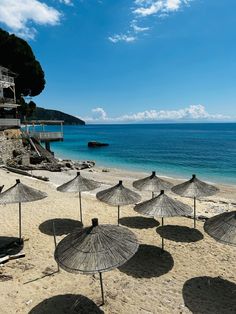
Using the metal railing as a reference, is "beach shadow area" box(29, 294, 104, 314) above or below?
below

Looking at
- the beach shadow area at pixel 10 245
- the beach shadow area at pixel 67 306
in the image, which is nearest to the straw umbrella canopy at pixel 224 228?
the beach shadow area at pixel 67 306

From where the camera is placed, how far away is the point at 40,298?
25.7 ft

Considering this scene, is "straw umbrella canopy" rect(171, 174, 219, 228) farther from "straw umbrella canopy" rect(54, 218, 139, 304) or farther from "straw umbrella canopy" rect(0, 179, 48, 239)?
"straw umbrella canopy" rect(0, 179, 48, 239)

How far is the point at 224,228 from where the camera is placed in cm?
811

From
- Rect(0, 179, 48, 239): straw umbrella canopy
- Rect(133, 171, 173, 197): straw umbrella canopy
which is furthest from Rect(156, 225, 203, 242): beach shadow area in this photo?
Rect(0, 179, 48, 239): straw umbrella canopy

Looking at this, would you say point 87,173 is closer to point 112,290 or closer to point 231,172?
point 231,172

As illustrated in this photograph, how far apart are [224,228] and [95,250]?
3773 mm

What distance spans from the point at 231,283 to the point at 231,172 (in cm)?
2523

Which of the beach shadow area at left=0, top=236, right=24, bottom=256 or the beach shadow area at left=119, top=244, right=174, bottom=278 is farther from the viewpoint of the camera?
the beach shadow area at left=0, top=236, right=24, bottom=256

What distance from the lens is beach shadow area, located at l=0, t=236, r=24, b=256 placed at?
1018cm

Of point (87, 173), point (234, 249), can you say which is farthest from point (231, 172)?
point (234, 249)

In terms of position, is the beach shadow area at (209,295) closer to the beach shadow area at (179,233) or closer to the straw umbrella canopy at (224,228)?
the straw umbrella canopy at (224,228)

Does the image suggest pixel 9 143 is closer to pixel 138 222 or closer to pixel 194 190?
pixel 138 222

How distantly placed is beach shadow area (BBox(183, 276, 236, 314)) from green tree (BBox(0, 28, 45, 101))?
3853 centimetres
